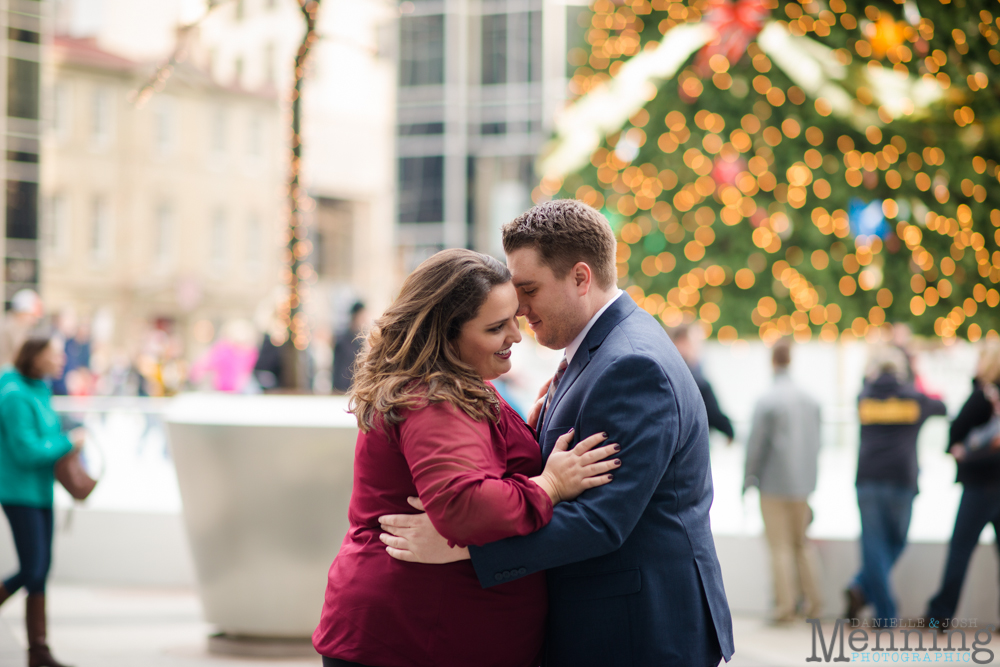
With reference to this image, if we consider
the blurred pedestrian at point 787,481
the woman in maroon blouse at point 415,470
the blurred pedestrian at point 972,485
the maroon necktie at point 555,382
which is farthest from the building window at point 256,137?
the woman in maroon blouse at point 415,470

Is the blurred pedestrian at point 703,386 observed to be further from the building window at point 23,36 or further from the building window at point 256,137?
the building window at point 256,137

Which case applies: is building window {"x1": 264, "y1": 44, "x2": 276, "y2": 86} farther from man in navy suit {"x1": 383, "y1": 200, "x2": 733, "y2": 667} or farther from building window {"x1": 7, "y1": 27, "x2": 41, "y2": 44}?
man in navy suit {"x1": 383, "y1": 200, "x2": 733, "y2": 667}

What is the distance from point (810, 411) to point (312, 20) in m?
3.94

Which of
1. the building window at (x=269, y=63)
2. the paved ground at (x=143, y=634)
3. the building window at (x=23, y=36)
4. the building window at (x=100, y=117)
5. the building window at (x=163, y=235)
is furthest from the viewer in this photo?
the building window at (x=269, y=63)

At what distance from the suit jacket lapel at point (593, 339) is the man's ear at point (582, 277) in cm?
8

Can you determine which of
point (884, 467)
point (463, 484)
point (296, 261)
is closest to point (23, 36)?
point (296, 261)

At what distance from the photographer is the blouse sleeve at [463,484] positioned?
1979mm

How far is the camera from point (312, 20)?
557 centimetres

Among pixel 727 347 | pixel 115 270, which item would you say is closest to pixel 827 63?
pixel 727 347

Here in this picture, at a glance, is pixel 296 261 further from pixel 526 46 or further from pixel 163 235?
pixel 163 235

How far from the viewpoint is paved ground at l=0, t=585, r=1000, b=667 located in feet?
16.9

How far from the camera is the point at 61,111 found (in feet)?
113

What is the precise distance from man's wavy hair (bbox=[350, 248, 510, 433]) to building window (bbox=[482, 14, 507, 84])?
2684 cm

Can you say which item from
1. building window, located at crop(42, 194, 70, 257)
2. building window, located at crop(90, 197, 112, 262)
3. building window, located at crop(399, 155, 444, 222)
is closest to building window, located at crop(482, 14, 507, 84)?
building window, located at crop(399, 155, 444, 222)
